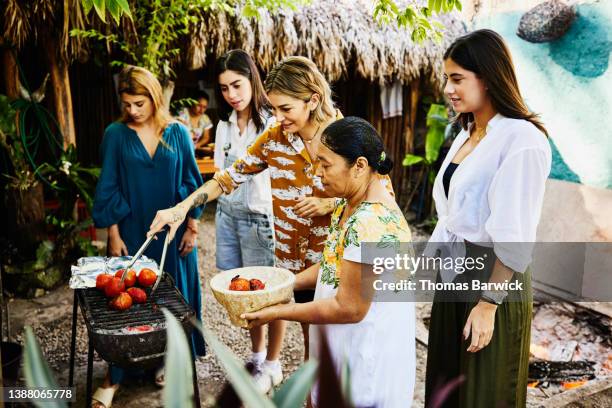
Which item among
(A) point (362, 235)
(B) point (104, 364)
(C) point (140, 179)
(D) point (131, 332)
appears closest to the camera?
(A) point (362, 235)

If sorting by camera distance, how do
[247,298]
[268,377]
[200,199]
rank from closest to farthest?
[247,298]
[200,199]
[268,377]

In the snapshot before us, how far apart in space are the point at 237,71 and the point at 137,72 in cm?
57

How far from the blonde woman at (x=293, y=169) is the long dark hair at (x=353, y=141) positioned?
0.47m

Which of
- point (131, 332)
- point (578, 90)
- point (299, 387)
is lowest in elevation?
point (131, 332)

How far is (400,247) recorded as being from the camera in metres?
1.71

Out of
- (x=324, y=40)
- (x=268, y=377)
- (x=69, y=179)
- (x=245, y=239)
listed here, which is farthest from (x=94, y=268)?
(x=324, y=40)

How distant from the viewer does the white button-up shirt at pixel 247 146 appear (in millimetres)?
3104

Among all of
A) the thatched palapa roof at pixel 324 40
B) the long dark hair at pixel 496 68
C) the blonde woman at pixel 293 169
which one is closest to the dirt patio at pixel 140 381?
the blonde woman at pixel 293 169

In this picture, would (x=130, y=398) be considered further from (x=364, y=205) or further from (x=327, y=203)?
(x=364, y=205)

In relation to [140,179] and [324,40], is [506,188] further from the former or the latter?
[324,40]

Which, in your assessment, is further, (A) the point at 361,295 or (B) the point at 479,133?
(B) the point at 479,133

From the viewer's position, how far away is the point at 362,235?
1.68m

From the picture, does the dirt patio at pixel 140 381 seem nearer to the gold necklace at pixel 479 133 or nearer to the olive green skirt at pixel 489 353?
the olive green skirt at pixel 489 353

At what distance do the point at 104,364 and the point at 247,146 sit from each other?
6.26 feet
